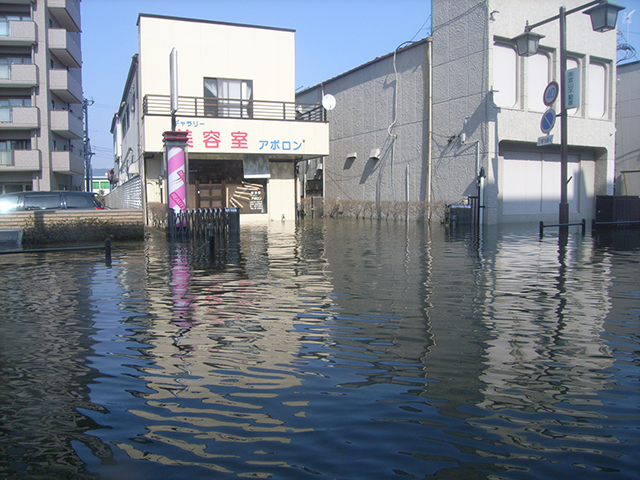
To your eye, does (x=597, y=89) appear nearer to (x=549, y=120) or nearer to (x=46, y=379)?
(x=549, y=120)

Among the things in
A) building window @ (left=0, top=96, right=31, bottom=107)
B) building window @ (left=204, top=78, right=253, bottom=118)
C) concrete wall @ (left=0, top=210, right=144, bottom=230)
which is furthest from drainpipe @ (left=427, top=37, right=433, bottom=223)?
building window @ (left=0, top=96, right=31, bottom=107)

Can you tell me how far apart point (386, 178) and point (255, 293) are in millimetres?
21147

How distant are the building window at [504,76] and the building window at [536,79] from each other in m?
0.86

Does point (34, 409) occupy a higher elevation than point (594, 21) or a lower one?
lower

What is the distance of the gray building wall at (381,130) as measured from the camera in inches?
993

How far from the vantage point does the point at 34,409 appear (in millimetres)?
3504

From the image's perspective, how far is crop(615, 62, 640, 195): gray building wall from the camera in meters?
30.7

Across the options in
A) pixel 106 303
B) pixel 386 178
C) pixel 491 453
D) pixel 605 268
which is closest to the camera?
pixel 491 453

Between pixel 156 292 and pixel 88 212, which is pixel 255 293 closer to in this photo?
pixel 156 292

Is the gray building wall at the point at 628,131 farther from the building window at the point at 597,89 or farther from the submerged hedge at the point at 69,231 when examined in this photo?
the submerged hedge at the point at 69,231

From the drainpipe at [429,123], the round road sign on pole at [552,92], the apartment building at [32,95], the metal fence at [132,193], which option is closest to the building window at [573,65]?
the drainpipe at [429,123]

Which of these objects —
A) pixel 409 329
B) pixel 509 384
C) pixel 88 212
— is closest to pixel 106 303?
pixel 409 329

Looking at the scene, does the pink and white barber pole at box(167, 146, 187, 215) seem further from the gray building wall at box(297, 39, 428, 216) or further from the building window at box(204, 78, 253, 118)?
the gray building wall at box(297, 39, 428, 216)

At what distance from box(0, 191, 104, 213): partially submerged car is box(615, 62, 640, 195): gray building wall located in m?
28.2
